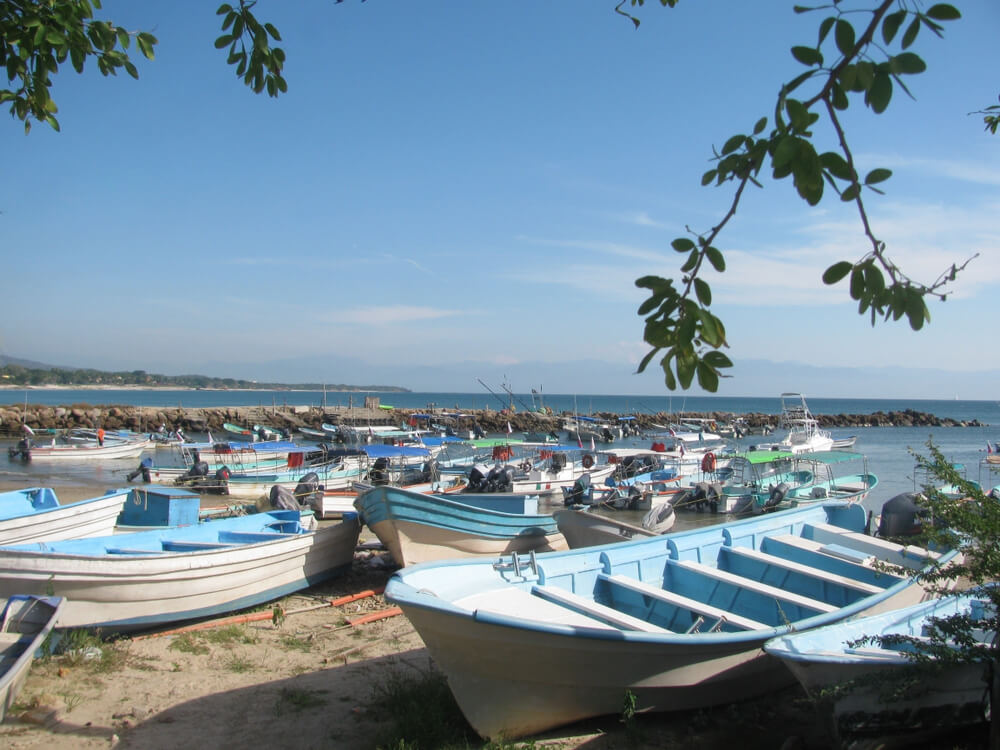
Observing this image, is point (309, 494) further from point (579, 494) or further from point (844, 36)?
point (844, 36)

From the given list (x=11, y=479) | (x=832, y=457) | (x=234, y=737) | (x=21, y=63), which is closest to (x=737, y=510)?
(x=832, y=457)

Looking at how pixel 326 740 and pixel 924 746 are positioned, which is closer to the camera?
pixel 924 746

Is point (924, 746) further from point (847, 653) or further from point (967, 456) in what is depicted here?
point (967, 456)

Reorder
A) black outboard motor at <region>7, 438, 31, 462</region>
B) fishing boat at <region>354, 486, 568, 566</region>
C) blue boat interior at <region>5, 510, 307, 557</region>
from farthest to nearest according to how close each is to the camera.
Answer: black outboard motor at <region>7, 438, 31, 462</region>, fishing boat at <region>354, 486, 568, 566</region>, blue boat interior at <region>5, 510, 307, 557</region>

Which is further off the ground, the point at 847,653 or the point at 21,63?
the point at 21,63

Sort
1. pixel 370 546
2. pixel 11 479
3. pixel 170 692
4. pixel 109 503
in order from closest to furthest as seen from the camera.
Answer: pixel 170 692
pixel 109 503
pixel 370 546
pixel 11 479

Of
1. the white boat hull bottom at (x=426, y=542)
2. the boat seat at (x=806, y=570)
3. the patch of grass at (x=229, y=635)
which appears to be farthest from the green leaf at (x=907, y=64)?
the white boat hull bottom at (x=426, y=542)

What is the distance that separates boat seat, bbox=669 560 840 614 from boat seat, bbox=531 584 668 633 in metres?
1.25

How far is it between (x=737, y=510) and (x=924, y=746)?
56.1ft

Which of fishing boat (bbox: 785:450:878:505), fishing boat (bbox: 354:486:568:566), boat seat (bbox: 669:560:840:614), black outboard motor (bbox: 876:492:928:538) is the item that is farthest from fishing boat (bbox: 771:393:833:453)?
boat seat (bbox: 669:560:840:614)

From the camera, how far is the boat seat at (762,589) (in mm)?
6730

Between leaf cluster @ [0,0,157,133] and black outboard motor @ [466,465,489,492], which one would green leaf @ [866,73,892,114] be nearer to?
leaf cluster @ [0,0,157,133]

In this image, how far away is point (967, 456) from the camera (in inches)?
1965

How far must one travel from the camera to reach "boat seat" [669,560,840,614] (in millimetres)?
6730
